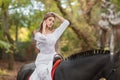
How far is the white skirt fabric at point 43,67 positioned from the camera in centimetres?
562

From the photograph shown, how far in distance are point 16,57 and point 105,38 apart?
8.58m

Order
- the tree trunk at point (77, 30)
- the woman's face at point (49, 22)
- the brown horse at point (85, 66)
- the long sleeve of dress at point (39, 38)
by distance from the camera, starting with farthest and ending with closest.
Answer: the tree trunk at point (77, 30) → the woman's face at point (49, 22) → the long sleeve of dress at point (39, 38) → the brown horse at point (85, 66)

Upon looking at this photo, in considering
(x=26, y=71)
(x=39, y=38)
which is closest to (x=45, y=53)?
(x=39, y=38)

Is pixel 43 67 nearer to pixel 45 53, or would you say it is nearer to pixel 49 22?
pixel 45 53

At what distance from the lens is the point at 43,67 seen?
5711 mm

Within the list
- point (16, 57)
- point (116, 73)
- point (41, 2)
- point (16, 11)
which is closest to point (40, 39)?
point (116, 73)

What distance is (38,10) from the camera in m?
17.3

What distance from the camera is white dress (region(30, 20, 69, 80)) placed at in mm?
5582

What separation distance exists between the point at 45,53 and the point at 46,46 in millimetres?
135

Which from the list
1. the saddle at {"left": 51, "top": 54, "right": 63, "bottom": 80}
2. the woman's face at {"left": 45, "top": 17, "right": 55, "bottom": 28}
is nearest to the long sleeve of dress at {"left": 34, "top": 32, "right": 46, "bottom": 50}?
the woman's face at {"left": 45, "top": 17, "right": 55, "bottom": 28}

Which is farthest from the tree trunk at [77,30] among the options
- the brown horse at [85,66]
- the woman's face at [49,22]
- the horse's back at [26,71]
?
Result: the brown horse at [85,66]

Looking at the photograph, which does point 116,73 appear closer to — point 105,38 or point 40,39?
point 40,39

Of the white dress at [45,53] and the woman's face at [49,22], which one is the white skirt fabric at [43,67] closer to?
the white dress at [45,53]

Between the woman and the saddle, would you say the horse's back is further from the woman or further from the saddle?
the saddle
